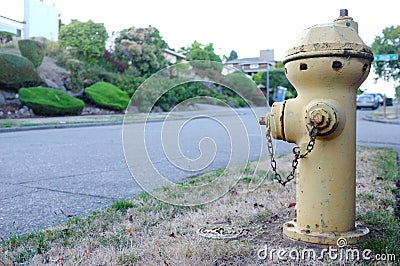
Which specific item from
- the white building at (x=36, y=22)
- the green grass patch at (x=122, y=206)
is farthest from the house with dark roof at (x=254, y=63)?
the white building at (x=36, y=22)

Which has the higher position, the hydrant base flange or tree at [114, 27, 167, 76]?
tree at [114, 27, 167, 76]

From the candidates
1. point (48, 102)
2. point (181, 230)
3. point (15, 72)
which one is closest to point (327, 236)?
point (181, 230)

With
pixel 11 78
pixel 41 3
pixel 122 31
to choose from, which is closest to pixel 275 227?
pixel 11 78

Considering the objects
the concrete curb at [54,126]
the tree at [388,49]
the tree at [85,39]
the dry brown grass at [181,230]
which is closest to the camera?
the dry brown grass at [181,230]

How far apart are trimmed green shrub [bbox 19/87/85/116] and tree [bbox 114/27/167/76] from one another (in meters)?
8.32

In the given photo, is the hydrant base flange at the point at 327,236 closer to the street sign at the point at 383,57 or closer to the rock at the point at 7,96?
the street sign at the point at 383,57

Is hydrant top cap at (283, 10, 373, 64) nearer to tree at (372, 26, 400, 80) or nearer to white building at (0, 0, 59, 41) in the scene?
white building at (0, 0, 59, 41)

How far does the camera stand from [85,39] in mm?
29750

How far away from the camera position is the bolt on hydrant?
2217mm

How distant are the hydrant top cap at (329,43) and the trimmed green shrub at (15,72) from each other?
18.0 metres

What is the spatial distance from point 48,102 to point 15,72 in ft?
7.06

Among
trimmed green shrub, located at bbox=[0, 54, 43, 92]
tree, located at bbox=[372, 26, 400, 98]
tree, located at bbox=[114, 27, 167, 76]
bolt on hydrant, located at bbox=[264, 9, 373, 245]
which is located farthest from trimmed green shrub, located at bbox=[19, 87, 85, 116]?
tree, located at bbox=[372, 26, 400, 98]

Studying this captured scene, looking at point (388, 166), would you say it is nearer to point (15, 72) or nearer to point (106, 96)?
point (15, 72)

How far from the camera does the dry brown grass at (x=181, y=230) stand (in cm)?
218
